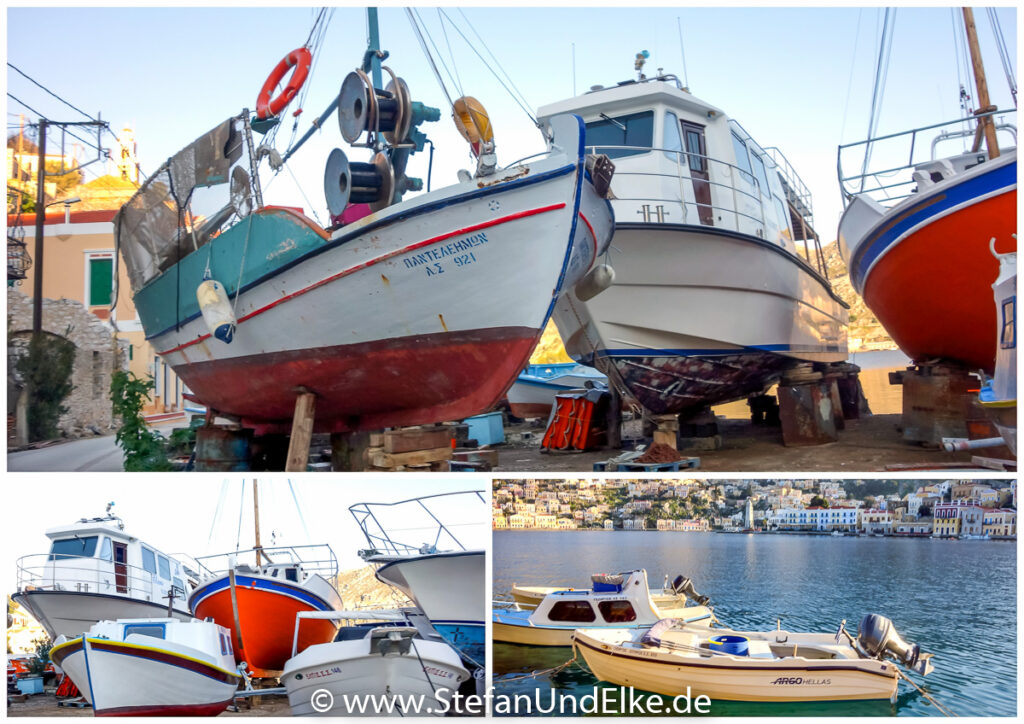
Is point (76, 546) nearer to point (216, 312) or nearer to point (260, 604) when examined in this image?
point (260, 604)

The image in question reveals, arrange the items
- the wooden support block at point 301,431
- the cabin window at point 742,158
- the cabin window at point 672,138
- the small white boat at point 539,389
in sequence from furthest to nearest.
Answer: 1. the small white boat at point 539,389
2. the cabin window at point 742,158
3. the cabin window at point 672,138
4. the wooden support block at point 301,431

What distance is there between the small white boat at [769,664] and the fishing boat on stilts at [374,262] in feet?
6.00

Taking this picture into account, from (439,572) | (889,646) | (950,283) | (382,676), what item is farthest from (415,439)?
(950,283)

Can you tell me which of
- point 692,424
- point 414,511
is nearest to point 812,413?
point 692,424

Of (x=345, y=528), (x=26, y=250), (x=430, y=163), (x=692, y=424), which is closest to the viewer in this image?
(x=345, y=528)

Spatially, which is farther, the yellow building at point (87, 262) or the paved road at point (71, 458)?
the yellow building at point (87, 262)

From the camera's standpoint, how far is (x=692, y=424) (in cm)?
733

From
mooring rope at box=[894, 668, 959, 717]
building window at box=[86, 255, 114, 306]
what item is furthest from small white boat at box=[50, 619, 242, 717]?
building window at box=[86, 255, 114, 306]

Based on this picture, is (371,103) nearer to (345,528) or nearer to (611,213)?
(611,213)

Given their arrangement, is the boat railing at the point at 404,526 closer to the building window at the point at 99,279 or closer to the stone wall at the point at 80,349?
the stone wall at the point at 80,349

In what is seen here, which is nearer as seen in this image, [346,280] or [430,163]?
[346,280]

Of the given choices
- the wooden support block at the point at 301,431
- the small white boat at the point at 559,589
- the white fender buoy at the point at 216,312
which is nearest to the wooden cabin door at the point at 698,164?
the small white boat at the point at 559,589

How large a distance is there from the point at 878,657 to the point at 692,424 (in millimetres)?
3114

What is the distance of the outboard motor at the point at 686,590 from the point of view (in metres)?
5.21
